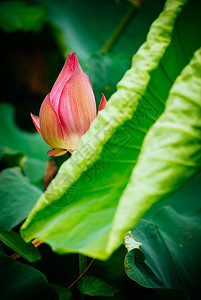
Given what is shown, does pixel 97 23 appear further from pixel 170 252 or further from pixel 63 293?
pixel 63 293

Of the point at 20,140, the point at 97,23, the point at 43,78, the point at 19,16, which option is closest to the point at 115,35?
the point at 97,23

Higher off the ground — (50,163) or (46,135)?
(46,135)

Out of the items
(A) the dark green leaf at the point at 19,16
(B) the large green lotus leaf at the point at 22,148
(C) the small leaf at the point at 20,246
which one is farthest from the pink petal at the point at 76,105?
(A) the dark green leaf at the point at 19,16

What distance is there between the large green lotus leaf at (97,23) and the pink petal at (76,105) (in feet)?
3.72

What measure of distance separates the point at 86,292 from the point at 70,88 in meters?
0.35

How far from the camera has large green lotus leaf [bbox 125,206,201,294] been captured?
537 millimetres

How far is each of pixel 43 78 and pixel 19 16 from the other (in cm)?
87

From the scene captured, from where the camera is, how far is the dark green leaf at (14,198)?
2.06 ft

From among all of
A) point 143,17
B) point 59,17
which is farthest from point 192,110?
point 59,17

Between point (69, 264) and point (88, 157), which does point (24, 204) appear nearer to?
point (69, 264)

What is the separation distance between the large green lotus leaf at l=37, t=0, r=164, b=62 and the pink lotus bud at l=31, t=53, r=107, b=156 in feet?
3.70

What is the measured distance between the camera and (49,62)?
2350 mm

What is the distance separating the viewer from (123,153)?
1.38 feet

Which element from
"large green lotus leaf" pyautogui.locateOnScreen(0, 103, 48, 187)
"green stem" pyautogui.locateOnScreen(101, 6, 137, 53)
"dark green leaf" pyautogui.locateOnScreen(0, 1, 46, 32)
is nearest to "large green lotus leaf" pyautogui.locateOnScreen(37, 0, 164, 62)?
"green stem" pyautogui.locateOnScreen(101, 6, 137, 53)
